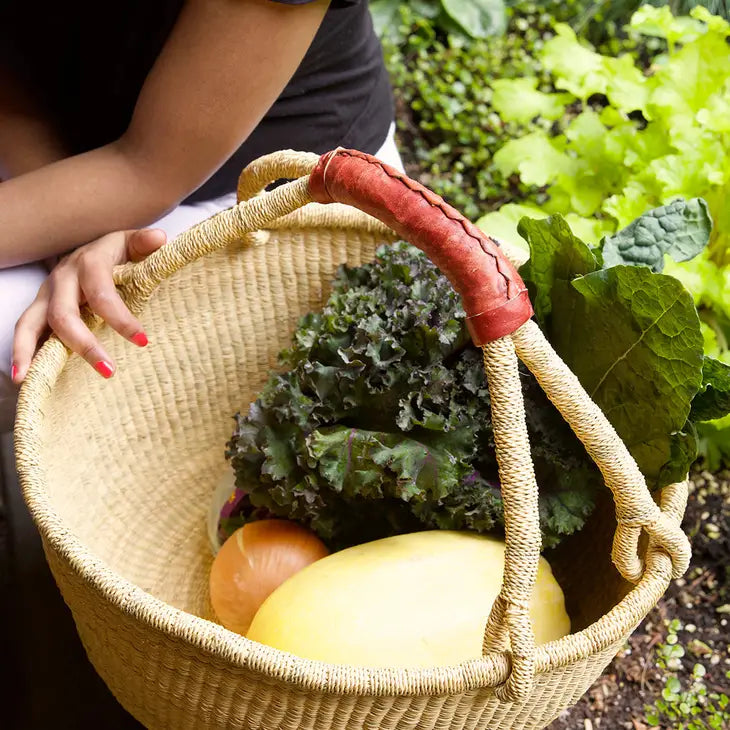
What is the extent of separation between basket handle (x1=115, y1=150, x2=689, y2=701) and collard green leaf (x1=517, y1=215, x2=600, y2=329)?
11.0 inches

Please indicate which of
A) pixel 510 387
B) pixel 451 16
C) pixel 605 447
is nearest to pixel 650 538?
pixel 605 447

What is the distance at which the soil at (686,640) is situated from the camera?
52.7 inches

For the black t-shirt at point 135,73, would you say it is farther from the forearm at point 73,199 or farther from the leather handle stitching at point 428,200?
the leather handle stitching at point 428,200

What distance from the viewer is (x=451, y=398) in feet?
3.58

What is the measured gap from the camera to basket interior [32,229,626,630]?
1.19m

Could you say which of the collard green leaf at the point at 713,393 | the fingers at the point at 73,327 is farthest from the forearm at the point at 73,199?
the collard green leaf at the point at 713,393

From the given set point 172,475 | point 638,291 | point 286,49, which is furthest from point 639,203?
point 172,475

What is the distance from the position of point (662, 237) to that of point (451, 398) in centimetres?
37

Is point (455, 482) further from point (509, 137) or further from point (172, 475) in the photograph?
point (509, 137)

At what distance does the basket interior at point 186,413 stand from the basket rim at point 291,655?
0.21 m

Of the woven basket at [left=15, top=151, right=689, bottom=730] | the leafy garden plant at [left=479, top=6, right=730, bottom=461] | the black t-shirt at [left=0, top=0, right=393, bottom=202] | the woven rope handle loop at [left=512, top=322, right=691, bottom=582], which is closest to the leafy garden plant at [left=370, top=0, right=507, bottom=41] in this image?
the leafy garden plant at [left=479, top=6, right=730, bottom=461]

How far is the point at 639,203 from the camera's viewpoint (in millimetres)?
1598

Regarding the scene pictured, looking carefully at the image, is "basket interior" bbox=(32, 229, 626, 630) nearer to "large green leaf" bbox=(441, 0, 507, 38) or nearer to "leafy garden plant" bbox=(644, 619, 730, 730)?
"leafy garden plant" bbox=(644, 619, 730, 730)

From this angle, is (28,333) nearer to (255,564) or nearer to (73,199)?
(73,199)
